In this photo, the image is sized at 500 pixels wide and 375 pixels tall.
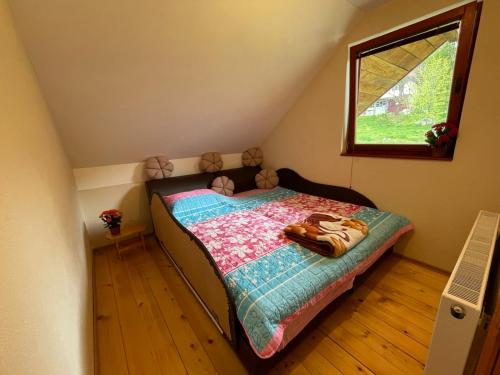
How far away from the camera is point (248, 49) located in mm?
1916

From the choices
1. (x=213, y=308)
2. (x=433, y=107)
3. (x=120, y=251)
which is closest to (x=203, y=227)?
(x=213, y=308)

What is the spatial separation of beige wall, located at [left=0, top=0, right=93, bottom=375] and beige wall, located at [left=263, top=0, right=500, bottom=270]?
2.60 metres

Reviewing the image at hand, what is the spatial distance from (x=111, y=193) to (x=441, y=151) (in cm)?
344

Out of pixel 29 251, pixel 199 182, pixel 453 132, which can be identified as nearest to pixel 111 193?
pixel 199 182

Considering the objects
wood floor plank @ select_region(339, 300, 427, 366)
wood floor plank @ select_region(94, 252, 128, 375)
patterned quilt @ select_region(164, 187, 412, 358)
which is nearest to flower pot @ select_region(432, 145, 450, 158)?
patterned quilt @ select_region(164, 187, 412, 358)

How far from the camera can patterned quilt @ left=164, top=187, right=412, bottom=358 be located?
1084 mm

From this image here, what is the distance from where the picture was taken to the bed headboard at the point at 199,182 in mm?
2678

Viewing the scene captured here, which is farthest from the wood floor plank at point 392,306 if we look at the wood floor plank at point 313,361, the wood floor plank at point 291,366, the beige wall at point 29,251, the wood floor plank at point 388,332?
the beige wall at point 29,251

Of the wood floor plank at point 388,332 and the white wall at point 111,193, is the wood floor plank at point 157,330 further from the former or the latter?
the wood floor plank at point 388,332

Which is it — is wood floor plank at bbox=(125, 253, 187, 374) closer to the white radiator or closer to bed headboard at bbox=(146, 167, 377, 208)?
bed headboard at bbox=(146, 167, 377, 208)

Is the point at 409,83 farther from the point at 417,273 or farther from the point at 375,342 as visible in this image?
the point at 375,342

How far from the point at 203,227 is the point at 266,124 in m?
1.96

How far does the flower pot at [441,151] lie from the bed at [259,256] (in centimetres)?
64

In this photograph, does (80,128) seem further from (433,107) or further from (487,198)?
(487,198)
